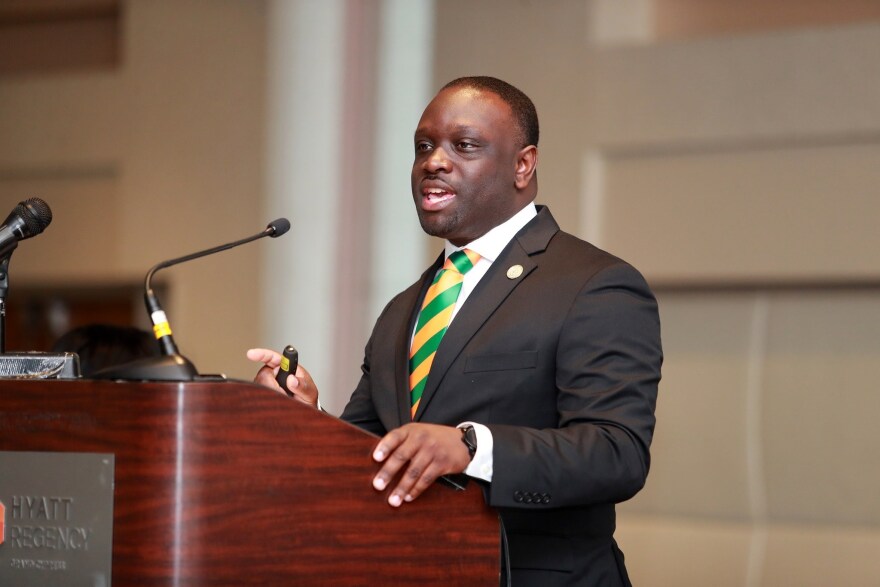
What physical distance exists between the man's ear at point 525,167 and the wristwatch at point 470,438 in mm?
733

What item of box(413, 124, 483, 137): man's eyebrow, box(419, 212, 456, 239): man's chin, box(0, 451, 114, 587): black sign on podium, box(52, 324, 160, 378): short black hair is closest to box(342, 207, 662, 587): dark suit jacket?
box(419, 212, 456, 239): man's chin

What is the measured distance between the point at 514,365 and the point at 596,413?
20 cm

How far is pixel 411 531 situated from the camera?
1686 mm

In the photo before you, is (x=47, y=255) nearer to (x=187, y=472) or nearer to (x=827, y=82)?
(x=827, y=82)

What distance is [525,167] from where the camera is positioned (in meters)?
2.40

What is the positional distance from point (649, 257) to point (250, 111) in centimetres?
217

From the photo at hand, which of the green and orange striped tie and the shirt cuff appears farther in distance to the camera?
the green and orange striped tie

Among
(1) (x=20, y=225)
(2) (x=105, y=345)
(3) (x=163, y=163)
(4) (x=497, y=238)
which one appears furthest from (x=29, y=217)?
(3) (x=163, y=163)

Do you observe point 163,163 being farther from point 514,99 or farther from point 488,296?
point 488,296

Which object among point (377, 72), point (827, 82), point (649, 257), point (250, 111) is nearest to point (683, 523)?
point (649, 257)

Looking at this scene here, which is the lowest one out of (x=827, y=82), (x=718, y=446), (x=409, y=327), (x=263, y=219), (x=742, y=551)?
(x=742, y=551)

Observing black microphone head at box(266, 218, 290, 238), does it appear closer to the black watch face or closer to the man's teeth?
the man's teeth

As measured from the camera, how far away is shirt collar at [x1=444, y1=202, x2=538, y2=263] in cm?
231

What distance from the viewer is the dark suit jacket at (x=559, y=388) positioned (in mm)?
1831
